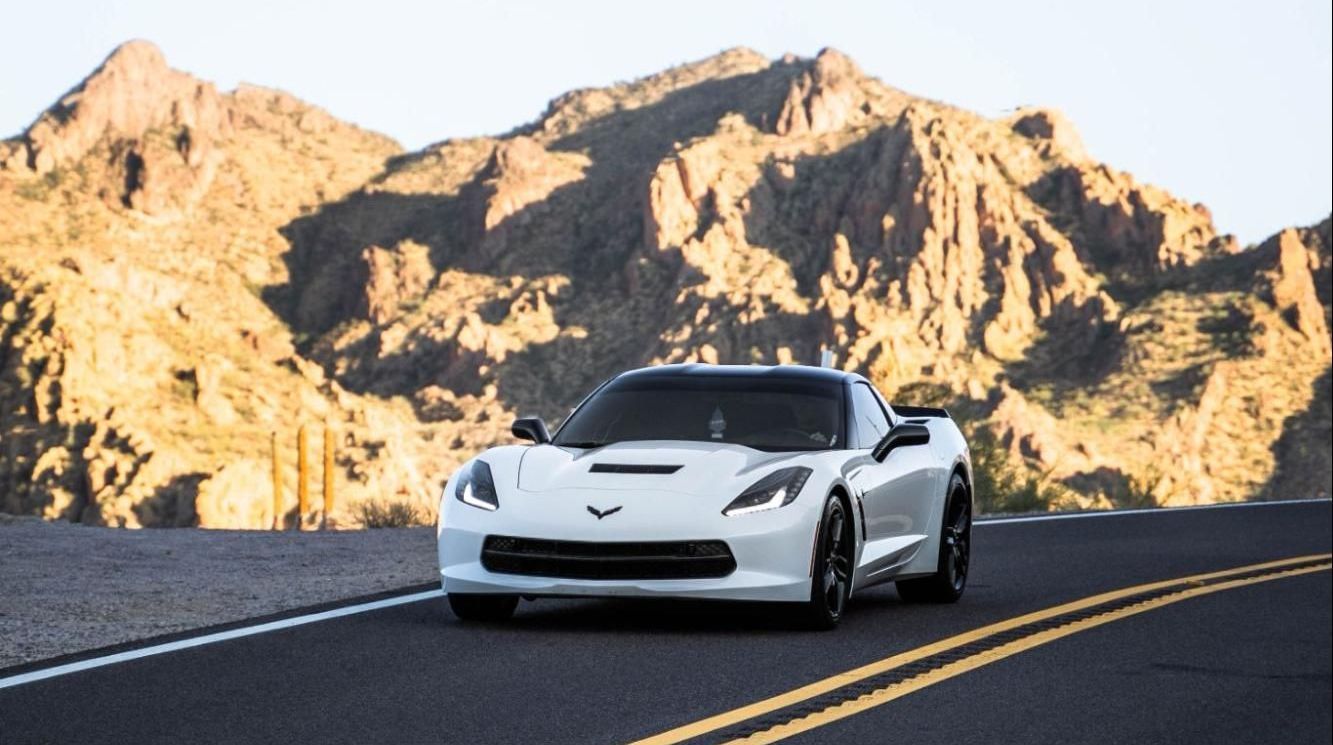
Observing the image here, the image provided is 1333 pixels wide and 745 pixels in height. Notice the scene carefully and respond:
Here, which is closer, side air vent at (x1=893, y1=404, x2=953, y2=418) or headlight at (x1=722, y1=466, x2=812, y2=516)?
headlight at (x1=722, y1=466, x2=812, y2=516)

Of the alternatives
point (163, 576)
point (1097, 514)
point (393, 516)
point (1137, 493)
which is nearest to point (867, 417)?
point (163, 576)

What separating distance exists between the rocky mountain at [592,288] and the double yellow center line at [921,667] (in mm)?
35514

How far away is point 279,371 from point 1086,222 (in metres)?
38.3

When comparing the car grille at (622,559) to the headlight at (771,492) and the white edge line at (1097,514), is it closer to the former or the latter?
the headlight at (771,492)

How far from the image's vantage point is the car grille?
10023 mm

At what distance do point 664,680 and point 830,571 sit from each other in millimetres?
1955

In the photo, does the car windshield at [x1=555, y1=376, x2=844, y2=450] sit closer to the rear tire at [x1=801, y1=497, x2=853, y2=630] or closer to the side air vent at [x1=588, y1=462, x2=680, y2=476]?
the rear tire at [x1=801, y1=497, x2=853, y2=630]

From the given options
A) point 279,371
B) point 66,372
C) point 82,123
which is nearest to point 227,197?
point 82,123

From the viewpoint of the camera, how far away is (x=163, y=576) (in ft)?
45.1

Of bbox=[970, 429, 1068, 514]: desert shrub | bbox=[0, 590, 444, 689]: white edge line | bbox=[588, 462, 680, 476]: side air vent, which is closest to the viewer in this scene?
bbox=[0, 590, 444, 689]: white edge line

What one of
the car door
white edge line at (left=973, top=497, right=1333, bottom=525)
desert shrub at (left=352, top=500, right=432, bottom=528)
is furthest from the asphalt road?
desert shrub at (left=352, top=500, right=432, bottom=528)

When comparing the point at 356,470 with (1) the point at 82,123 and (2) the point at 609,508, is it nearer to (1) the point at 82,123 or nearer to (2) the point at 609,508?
(1) the point at 82,123

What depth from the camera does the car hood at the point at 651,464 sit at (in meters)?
10.3

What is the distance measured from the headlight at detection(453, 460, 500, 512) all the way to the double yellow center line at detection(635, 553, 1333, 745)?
2181mm
